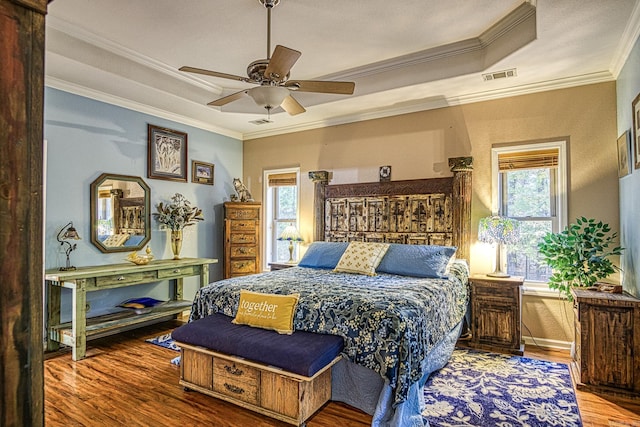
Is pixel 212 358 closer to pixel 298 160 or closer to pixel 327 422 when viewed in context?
pixel 327 422

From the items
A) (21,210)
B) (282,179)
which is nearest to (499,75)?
(282,179)

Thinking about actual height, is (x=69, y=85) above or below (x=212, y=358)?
above

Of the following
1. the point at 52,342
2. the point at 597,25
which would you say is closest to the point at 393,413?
the point at 597,25

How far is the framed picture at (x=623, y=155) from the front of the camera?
10.3ft

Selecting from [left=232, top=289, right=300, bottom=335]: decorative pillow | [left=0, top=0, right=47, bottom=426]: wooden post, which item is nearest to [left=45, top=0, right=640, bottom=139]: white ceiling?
[left=232, top=289, right=300, bottom=335]: decorative pillow

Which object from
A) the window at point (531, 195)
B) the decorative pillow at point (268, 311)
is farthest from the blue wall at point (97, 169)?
the window at point (531, 195)

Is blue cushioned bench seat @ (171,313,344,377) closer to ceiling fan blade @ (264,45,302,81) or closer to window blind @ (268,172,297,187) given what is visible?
ceiling fan blade @ (264,45,302,81)

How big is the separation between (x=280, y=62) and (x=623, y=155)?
309 centimetres

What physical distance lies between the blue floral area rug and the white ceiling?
108 inches

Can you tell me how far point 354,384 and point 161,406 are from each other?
1.37 meters

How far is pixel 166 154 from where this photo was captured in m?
4.99

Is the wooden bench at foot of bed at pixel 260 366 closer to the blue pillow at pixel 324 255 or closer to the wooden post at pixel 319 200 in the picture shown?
the blue pillow at pixel 324 255

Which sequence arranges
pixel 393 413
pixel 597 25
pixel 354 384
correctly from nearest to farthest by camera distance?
1. pixel 393 413
2. pixel 354 384
3. pixel 597 25

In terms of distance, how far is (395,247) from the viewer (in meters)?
4.13
